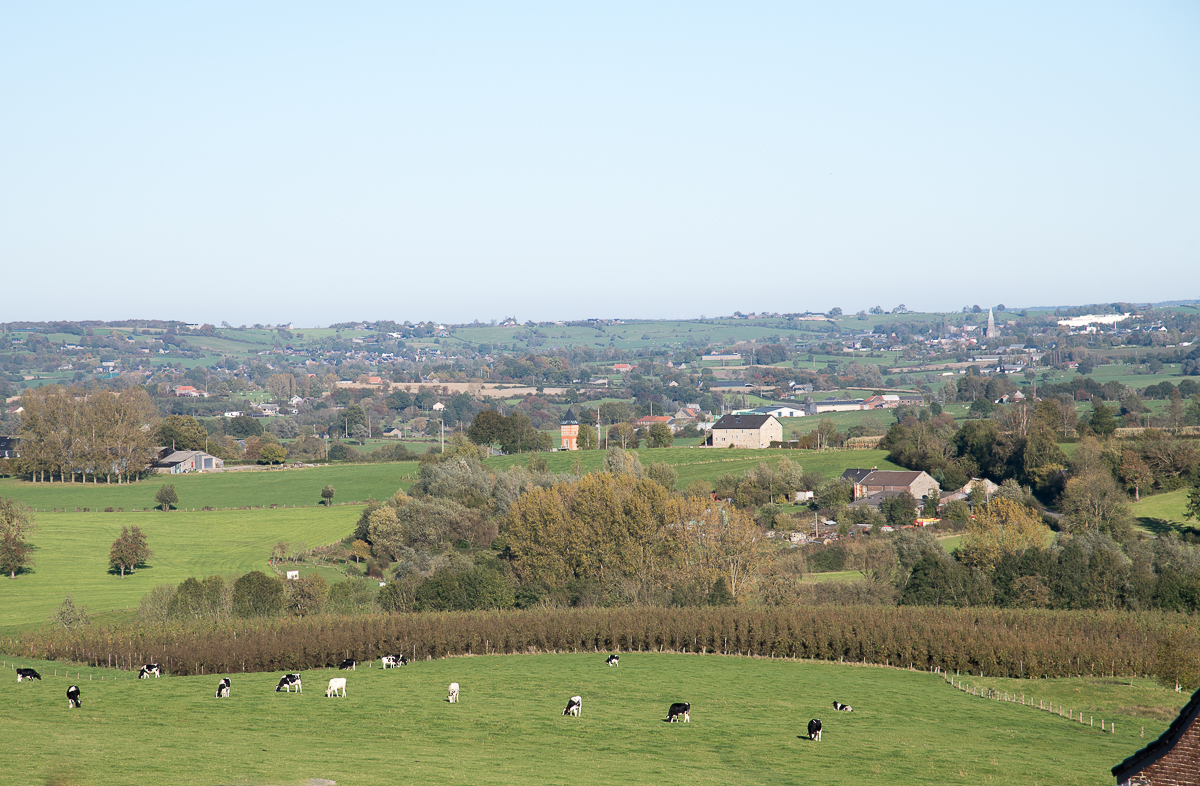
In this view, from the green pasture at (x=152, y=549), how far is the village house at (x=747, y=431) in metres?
60.5

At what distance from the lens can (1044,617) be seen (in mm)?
52781

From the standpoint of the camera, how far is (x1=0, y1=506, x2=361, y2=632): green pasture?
64.6m

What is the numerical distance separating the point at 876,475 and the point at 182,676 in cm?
7237

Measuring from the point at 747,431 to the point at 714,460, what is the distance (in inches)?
1096

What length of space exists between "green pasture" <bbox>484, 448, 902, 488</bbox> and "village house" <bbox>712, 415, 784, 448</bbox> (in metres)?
17.5

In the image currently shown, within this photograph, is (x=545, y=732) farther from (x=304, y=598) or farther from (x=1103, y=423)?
(x=1103, y=423)

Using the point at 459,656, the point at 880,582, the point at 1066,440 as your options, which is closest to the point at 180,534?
the point at 459,656

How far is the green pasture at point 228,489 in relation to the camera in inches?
3969

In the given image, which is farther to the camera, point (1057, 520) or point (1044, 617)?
point (1057, 520)

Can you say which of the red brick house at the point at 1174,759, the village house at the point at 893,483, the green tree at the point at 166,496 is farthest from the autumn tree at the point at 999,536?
the green tree at the point at 166,496

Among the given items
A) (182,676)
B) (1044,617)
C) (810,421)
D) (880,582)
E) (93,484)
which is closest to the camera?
(182,676)

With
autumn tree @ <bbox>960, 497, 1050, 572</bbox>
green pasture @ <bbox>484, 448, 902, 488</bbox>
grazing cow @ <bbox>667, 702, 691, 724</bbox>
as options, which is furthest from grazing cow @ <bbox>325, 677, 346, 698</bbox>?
green pasture @ <bbox>484, 448, 902, 488</bbox>

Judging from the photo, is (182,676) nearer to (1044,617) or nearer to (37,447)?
(1044,617)

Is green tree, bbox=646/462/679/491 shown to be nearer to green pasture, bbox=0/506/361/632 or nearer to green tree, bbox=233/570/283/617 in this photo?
green pasture, bbox=0/506/361/632
